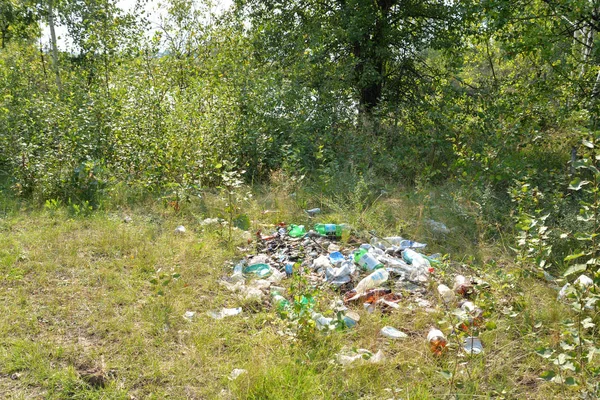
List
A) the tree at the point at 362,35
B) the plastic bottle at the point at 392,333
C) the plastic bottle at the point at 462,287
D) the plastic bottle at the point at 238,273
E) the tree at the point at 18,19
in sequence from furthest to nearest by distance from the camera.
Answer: the tree at the point at 18,19 < the tree at the point at 362,35 < the plastic bottle at the point at 238,273 < the plastic bottle at the point at 462,287 < the plastic bottle at the point at 392,333

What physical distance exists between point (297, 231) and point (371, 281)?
3.79 ft

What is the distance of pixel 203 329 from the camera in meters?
2.80

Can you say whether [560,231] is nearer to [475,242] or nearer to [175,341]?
[475,242]


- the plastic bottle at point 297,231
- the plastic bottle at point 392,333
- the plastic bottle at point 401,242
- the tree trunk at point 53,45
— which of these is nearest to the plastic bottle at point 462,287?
the plastic bottle at point 392,333

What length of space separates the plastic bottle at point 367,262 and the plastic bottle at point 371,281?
16 centimetres

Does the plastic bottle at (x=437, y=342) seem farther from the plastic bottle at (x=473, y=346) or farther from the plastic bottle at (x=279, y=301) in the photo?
the plastic bottle at (x=279, y=301)

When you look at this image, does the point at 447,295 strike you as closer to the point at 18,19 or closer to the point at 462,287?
the point at 462,287

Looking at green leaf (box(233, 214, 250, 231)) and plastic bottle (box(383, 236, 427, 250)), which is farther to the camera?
green leaf (box(233, 214, 250, 231))

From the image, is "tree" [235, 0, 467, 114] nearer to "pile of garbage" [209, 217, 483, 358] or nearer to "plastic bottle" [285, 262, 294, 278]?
"pile of garbage" [209, 217, 483, 358]

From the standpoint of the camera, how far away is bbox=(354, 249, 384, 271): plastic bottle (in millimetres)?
3473

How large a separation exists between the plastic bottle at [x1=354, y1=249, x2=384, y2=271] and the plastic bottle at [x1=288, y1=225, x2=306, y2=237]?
29.4 inches

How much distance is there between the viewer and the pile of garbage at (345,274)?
9.09 ft

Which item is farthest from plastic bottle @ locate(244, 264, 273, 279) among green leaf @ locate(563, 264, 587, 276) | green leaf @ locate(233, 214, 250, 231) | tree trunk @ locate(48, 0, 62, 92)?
tree trunk @ locate(48, 0, 62, 92)

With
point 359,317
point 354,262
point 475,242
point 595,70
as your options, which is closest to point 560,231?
point 475,242
